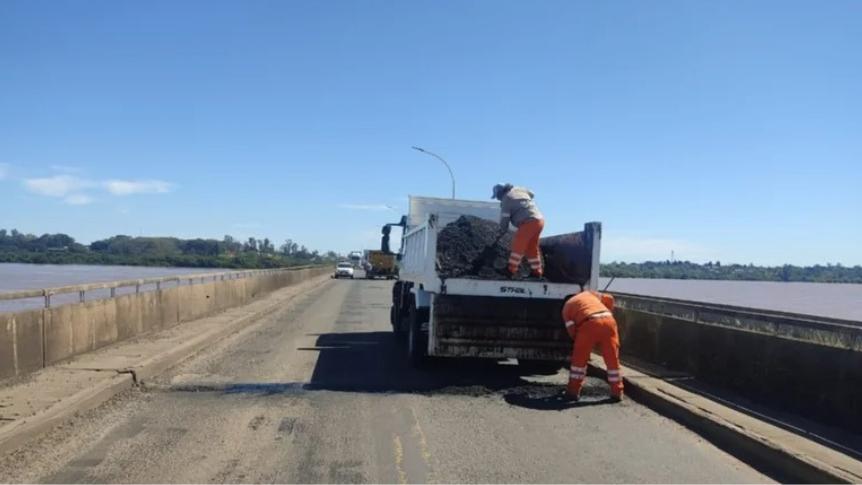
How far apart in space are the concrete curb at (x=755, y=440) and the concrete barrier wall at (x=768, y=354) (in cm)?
70

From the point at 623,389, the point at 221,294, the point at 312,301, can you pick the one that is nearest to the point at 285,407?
→ the point at 623,389

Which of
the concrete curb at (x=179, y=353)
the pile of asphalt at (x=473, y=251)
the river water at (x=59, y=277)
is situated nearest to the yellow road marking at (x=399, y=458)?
the pile of asphalt at (x=473, y=251)

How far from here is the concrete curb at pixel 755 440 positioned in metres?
5.95

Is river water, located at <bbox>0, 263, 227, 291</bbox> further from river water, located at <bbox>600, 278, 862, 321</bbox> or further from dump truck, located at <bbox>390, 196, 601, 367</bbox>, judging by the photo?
river water, located at <bbox>600, 278, 862, 321</bbox>

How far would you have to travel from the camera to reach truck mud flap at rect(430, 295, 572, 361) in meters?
10.3

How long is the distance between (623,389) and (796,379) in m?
2.27

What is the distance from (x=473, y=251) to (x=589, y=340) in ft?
10.4

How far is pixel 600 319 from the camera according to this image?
9289 mm

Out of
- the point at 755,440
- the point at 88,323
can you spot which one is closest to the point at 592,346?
the point at 755,440

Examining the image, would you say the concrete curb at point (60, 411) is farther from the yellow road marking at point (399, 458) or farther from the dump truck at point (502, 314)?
the dump truck at point (502, 314)

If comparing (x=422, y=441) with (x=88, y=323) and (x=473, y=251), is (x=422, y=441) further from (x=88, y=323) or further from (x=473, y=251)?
(x=88, y=323)

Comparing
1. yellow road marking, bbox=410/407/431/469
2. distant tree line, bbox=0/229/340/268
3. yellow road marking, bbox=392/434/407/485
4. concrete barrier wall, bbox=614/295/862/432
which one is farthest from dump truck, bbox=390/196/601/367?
distant tree line, bbox=0/229/340/268

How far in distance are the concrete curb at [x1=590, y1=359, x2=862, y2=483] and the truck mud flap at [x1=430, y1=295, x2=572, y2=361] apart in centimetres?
140

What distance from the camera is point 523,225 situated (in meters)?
11.1
